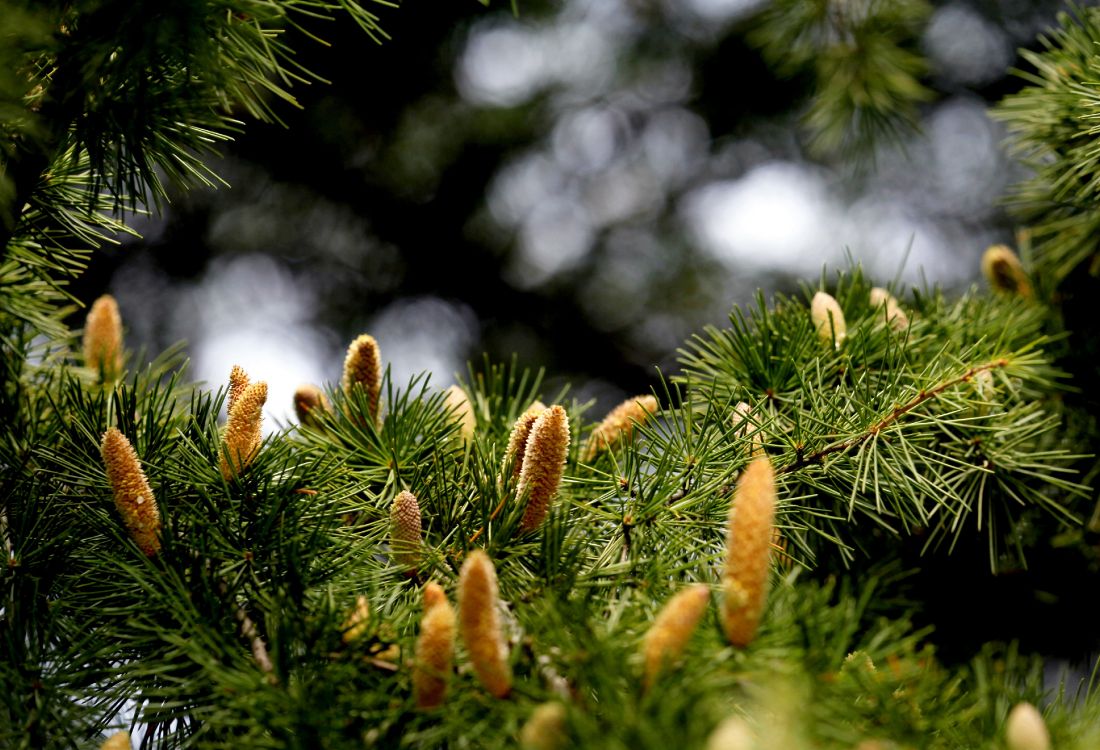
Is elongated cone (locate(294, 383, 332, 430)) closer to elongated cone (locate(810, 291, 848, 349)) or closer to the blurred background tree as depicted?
elongated cone (locate(810, 291, 848, 349))

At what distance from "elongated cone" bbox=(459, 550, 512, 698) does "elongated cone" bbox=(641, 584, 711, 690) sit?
2.9 inches

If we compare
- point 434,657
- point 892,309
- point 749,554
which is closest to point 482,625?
point 434,657

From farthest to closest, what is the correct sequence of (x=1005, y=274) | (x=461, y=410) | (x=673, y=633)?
(x=1005, y=274) < (x=461, y=410) < (x=673, y=633)

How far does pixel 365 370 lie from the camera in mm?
832

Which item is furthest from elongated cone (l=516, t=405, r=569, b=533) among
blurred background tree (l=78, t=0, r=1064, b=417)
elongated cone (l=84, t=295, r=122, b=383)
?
blurred background tree (l=78, t=0, r=1064, b=417)

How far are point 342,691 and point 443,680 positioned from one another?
0.07 m

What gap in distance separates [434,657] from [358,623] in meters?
0.08

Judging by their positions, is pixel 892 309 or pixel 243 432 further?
pixel 892 309

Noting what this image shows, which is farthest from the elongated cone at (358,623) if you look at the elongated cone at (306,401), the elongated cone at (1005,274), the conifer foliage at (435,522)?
the elongated cone at (1005,274)

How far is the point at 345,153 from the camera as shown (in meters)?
2.96

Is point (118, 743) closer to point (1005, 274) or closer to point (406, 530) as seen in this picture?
point (406, 530)

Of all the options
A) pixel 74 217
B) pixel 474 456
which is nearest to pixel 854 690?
pixel 474 456

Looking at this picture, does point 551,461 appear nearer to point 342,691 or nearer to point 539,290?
point 342,691

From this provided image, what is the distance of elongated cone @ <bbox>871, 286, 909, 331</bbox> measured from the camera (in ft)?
2.84
